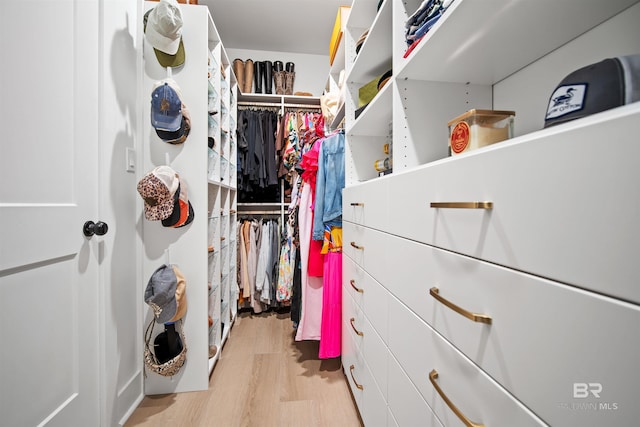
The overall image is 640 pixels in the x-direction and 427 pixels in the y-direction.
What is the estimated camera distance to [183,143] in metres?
1.34

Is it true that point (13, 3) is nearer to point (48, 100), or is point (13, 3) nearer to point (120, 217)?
point (48, 100)

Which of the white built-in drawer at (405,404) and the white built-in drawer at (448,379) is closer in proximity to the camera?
the white built-in drawer at (448,379)

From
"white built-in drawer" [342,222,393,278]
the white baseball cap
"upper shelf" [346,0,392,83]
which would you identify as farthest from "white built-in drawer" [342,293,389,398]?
the white baseball cap

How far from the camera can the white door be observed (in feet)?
2.35

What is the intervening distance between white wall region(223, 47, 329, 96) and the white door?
198 centimetres

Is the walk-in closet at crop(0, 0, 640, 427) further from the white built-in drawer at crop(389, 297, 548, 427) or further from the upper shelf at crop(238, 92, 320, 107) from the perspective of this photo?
the upper shelf at crop(238, 92, 320, 107)

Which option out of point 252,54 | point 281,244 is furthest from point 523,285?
point 252,54

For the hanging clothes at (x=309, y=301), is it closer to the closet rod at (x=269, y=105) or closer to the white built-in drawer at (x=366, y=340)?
the white built-in drawer at (x=366, y=340)

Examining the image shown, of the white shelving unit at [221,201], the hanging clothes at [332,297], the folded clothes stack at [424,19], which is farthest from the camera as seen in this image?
the white shelving unit at [221,201]

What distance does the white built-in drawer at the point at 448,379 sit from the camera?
15.1 inches

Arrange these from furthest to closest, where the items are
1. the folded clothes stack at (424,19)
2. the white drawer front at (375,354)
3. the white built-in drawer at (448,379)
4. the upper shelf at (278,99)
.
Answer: the upper shelf at (278,99)
the white drawer front at (375,354)
the folded clothes stack at (424,19)
the white built-in drawer at (448,379)

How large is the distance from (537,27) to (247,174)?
214 cm

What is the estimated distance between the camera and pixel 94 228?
3.28 ft

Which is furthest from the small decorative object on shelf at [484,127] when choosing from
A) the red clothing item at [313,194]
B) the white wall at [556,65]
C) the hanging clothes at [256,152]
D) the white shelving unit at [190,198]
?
the hanging clothes at [256,152]
